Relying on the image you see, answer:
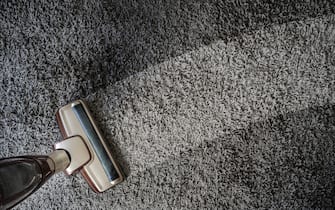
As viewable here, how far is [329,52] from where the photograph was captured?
85 centimetres

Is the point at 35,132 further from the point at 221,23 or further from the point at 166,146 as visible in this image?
the point at 221,23

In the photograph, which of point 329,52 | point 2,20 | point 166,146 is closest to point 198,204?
point 166,146

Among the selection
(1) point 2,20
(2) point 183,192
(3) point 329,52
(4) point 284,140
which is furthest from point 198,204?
(1) point 2,20

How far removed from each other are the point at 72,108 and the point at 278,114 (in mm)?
509

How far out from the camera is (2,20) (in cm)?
92

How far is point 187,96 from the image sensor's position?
0.88 metres

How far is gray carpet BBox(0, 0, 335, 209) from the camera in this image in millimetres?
855

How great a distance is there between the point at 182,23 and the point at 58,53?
0.33m

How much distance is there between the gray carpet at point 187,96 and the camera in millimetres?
855

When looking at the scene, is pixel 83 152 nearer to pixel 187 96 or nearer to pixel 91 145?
pixel 91 145

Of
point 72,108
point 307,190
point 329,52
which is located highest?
point 72,108

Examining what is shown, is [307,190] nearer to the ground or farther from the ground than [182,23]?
nearer to the ground

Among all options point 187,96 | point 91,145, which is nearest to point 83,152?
point 91,145

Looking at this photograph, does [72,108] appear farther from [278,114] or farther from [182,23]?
[278,114]
